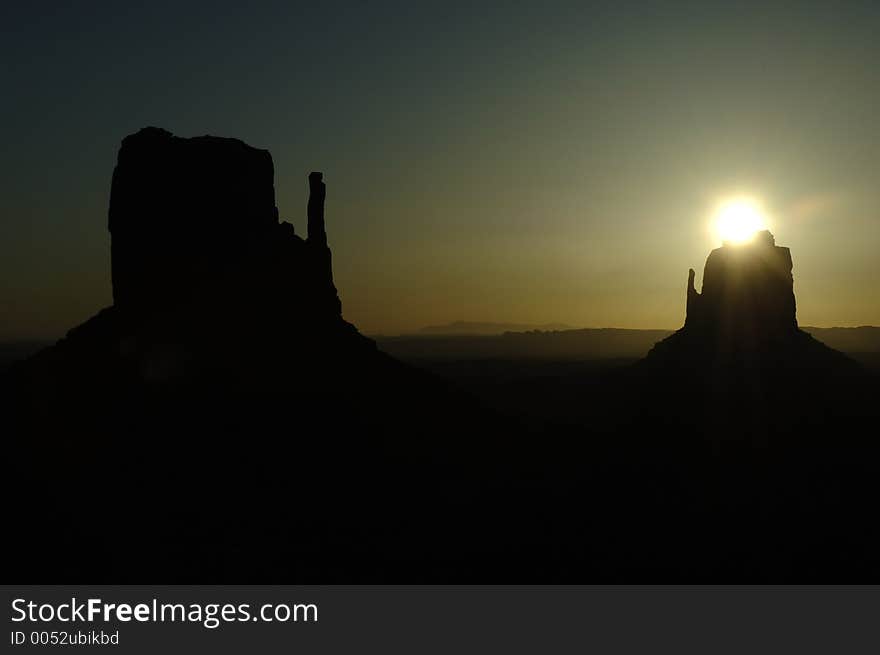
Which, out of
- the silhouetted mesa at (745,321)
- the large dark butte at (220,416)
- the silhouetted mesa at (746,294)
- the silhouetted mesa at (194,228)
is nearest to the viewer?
the large dark butte at (220,416)

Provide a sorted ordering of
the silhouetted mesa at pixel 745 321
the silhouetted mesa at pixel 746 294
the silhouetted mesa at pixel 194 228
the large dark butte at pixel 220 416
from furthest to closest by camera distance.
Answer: the silhouetted mesa at pixel 746 294 → the silhouetted mesa at pixel 745 321 → the silhouetted mesa at pixel 194 228 → the large dark butte at pixel 220 416

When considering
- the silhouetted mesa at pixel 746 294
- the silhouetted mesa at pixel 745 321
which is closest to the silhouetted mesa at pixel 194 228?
the silhouetted mesa at pixel 745 321

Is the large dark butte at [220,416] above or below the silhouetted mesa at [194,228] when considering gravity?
below

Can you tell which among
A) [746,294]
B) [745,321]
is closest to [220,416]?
[745,321]

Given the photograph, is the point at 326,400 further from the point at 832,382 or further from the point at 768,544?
the point at 832,382

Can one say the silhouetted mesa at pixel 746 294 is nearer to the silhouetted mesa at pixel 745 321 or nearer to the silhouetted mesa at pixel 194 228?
the silhouetted mesa at pixel 745 321

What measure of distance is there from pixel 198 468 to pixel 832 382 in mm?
91565

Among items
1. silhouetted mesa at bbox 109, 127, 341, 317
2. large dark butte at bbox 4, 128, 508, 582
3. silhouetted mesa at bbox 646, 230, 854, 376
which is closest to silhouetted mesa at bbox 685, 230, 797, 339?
silhouetted mesa at bbox 646, 230, 854, 376

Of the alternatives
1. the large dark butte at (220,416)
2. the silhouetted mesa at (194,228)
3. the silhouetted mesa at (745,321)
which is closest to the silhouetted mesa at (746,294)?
the silhouetted mesa at (745,321)

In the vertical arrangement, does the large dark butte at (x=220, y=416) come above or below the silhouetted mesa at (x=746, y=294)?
below

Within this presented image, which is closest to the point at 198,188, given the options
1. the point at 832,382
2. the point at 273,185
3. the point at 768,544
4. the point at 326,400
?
the point at 273,185

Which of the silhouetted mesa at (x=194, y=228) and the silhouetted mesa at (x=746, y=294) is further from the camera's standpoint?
the silhouetted mesa at (x=746, y=294)


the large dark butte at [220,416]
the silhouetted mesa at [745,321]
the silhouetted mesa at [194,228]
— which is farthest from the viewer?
the silhouetted mesa at [745,321]

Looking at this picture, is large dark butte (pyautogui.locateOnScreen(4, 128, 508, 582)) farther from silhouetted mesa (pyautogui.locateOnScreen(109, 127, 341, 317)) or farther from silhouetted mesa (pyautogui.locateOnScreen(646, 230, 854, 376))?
silhouetted mesa (pyautogui.locateOnScreen(646, 230, 854, 376))
